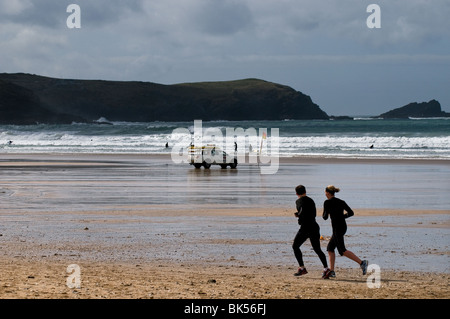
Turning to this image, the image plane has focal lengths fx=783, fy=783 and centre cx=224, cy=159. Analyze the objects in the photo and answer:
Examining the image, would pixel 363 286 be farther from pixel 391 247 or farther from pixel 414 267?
pixel 391 247

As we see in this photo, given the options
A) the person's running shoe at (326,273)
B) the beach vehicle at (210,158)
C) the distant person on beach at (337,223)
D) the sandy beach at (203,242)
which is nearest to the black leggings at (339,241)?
the distant person on beach at (337,223)

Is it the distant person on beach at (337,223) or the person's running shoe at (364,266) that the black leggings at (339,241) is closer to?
the distant person on beach at (337,223)

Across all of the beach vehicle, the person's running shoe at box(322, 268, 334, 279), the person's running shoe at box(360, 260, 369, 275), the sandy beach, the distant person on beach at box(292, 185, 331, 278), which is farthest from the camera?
the beach vehicle

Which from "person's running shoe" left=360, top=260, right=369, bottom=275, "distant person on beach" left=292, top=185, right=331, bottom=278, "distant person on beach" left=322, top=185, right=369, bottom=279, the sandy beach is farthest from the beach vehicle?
"person's running shoe" left=360, top=260, right=369, bottom=275

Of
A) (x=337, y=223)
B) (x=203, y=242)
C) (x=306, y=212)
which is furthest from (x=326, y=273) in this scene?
(x=203, y=242)

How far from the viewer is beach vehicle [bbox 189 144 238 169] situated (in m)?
44.8

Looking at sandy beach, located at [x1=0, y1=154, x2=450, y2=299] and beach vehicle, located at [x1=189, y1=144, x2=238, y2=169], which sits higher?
beach vehicle, located at [x1=189, y1=144, x2=238, y2=169]

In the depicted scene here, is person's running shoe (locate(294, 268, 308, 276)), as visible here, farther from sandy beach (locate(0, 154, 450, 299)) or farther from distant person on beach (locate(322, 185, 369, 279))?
distant person on beach (locate(322, 185, 369, 279))

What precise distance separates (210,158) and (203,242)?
29389 millimetres

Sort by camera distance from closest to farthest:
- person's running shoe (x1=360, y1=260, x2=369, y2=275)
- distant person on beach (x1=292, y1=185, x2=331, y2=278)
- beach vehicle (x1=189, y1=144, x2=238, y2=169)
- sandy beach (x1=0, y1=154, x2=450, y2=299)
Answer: sandy beach (x1=0, y1=154, x2=450, y2=299) → person's running shoe (x1=360, y1=260, x2=369, y2=275) → distant person on beach (x1=292, y1=185, x2=331, y2=278) → beach vehicle (x1=189, y1=144, x2=238, y2=169)

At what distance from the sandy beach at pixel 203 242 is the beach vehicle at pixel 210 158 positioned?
566 inches

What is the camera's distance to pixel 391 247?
15.1 meters

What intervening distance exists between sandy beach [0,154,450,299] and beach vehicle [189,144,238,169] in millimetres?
14364
